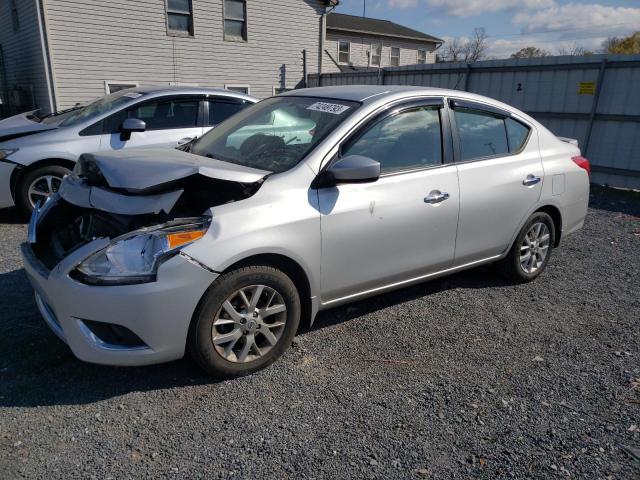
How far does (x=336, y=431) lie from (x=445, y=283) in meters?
2.38

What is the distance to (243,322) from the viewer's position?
2.96 meters

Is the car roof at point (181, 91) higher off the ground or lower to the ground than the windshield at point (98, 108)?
higher

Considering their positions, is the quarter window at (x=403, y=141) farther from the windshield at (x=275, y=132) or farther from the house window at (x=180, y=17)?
the house window at (x=180, y=17)

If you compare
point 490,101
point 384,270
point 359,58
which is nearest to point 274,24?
point 359,58

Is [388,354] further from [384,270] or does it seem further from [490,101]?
[490,101]

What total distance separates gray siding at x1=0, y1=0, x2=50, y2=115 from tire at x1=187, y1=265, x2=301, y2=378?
42.9 feet

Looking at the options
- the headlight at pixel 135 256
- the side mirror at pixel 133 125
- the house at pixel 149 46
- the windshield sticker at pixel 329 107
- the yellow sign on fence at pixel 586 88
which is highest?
the house at pixel 149 46

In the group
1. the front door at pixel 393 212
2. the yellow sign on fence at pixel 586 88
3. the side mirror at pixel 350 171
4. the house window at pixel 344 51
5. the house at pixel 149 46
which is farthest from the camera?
the house window at pixel 344 51

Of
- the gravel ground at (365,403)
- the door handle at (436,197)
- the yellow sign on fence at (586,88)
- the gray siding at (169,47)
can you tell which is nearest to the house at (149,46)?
the gray siding at (169,47)

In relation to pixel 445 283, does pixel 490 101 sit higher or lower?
higher

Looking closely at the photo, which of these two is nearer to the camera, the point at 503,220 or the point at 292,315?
the point at 292,315

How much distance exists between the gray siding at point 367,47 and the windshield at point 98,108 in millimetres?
18640

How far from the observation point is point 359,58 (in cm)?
2722

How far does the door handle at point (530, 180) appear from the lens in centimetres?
428
